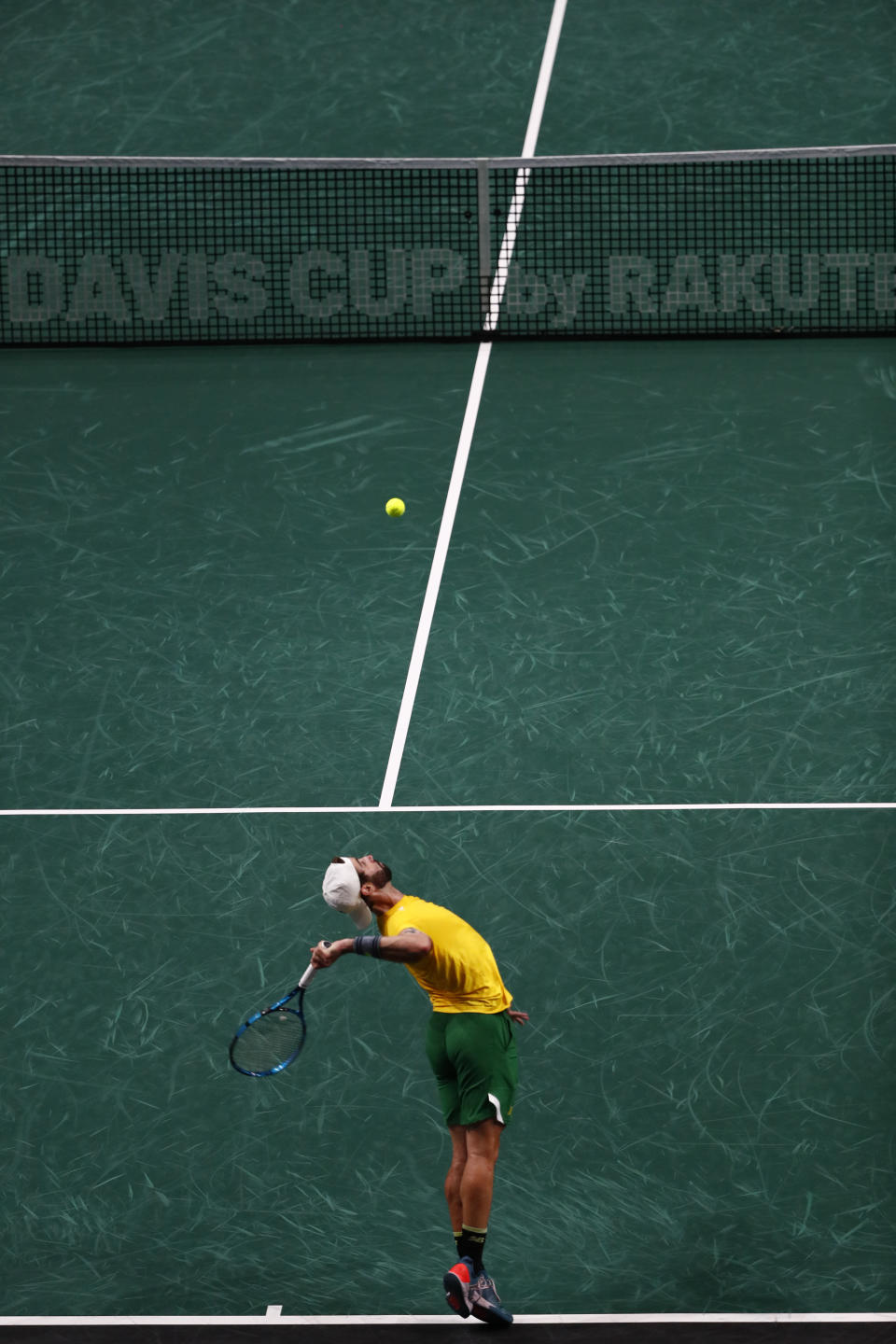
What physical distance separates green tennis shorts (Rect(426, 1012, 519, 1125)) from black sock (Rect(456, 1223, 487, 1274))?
356 mm

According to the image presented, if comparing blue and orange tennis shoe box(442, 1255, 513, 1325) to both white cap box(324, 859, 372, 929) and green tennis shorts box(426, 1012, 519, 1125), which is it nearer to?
green tennis shorts box(426, 1012, 519, 1125)

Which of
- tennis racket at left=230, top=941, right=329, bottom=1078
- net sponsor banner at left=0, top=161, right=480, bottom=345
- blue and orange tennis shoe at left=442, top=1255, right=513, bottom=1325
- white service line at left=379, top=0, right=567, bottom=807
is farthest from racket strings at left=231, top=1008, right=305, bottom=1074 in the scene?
net sponsor banner at left=0, top=161, right=480, bottom=345

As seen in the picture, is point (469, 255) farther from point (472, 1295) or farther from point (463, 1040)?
point (472, 1295)

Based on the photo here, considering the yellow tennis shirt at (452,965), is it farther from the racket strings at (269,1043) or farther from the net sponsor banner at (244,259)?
the net sponsor banner at (244,259)

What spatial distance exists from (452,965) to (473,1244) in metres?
0.94

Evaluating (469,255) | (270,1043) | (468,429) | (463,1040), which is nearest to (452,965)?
(463,1040)

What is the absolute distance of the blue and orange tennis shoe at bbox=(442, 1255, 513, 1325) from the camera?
613cm

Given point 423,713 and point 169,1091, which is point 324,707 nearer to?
point 423,713

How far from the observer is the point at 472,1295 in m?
6.21

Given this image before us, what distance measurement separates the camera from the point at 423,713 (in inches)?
369

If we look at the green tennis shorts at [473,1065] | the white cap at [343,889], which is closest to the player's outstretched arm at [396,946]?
the white cap at [343,889]

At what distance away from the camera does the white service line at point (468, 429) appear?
927 cm

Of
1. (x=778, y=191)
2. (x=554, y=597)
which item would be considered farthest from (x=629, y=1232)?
(x=778, y=191)

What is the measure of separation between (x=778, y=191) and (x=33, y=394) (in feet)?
16.8
